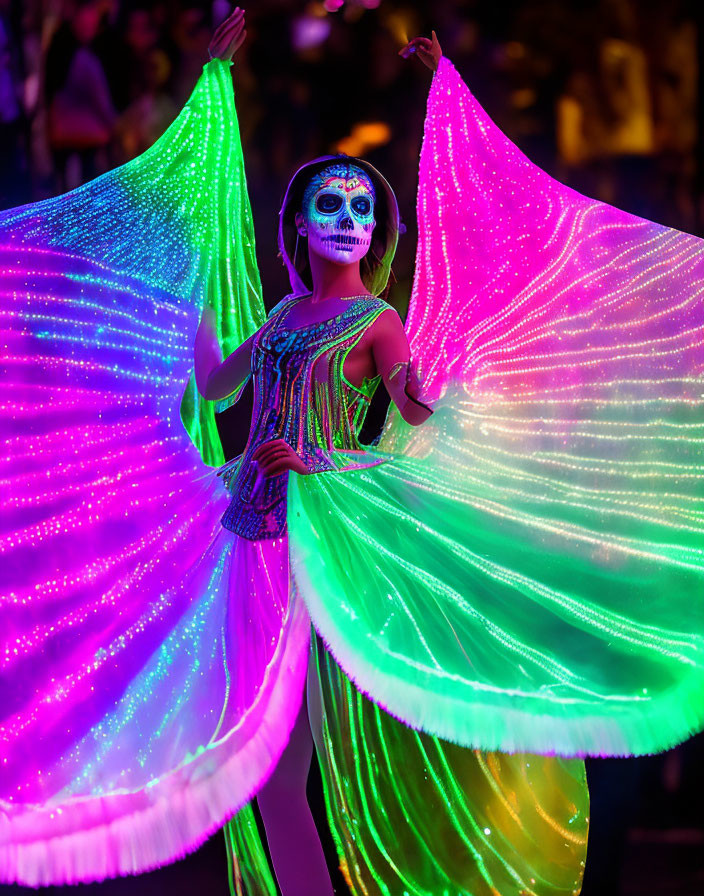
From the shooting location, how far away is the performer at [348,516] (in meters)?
1.75

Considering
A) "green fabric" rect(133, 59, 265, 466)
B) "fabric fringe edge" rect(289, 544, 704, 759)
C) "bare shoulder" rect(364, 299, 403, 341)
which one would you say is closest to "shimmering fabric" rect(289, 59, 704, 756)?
"fabric fringe edge" rect(289, 544, 704, 759)

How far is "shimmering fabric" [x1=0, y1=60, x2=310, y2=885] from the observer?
1.73 meters

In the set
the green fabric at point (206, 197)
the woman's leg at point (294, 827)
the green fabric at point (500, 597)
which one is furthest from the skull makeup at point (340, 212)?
the woman's leg at point (294, 827)

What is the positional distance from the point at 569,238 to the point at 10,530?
1.23 m

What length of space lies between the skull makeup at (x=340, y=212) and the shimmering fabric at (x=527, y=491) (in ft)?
0.66

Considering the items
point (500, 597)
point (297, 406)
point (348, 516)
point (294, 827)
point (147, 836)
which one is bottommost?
point (294, 827)

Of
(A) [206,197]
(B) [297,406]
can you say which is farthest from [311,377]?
(A) [206,197]

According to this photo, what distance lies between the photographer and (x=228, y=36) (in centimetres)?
221

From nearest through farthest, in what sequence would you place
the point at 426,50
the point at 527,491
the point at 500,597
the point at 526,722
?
the point at 526,722
the point at 500,597
the point at 527,491
the point at 426,50

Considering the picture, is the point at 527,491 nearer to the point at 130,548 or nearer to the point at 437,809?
the point at 437,809

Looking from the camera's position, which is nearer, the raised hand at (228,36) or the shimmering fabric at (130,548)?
the shimmering fabric at (130,548)

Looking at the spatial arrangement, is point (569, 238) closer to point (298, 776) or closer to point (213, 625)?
point (213, 625)

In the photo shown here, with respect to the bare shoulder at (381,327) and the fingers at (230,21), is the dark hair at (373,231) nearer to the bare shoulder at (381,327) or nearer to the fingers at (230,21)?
the bare shoulder at (381,327)

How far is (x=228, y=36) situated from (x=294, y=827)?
5.18 ft
